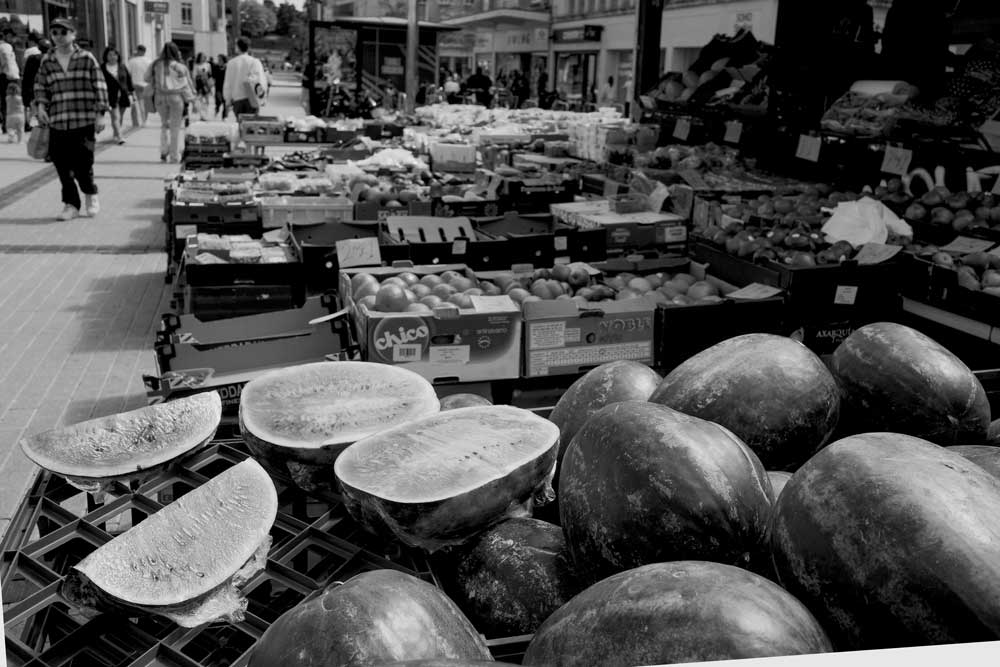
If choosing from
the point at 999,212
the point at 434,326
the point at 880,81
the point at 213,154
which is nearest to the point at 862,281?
the point at 999,212

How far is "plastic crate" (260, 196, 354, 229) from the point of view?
22.9 ft

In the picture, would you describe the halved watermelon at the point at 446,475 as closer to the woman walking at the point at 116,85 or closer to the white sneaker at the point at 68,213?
the white sneaker at the point at 68,213

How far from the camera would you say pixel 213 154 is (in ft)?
34.3

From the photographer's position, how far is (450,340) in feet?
14.0

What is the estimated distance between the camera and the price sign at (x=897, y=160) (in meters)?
7.02

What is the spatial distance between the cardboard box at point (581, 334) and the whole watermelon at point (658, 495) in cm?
255

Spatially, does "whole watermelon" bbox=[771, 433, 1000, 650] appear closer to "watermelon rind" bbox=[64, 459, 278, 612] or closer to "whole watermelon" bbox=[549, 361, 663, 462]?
"whole watermelon" bbox=[549, 361, 663, 462]

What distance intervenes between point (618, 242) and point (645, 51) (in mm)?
5559

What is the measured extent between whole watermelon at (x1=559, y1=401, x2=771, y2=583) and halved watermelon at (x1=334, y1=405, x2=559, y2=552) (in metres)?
0.20

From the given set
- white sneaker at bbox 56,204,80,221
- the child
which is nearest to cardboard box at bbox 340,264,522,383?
white sneaker at bbox 56,204,80,221

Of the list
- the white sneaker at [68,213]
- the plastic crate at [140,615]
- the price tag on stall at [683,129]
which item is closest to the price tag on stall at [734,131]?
the price tag on stall at [683,129]

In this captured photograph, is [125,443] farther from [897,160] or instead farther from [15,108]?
[15,108]

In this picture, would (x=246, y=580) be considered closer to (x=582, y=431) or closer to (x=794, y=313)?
(x=582, y=431)

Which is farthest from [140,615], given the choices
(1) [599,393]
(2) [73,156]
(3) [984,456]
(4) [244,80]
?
(4) [244,80]
